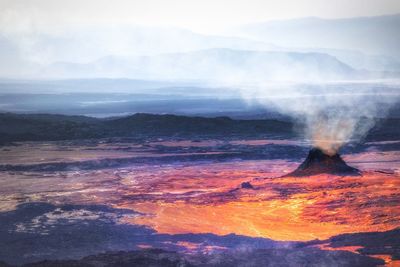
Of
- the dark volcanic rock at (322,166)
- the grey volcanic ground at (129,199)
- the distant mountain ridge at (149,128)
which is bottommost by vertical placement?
the grey volcanic ground at (129,199)

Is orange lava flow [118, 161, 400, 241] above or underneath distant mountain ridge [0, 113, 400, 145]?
underneath

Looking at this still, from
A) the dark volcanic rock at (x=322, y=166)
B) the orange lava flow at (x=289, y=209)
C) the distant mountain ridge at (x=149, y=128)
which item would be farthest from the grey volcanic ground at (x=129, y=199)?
the dark volcanic rock at (x=322, y=166)

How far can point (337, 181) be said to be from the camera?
78.0ft

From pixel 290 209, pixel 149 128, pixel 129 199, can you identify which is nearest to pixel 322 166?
pixel 290 209

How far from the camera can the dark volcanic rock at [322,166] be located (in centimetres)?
2588

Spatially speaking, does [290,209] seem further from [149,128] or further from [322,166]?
[149,128]

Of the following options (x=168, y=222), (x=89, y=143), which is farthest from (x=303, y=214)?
(x=89, y=143)

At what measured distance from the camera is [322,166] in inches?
1038

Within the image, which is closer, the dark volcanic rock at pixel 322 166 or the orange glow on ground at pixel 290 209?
the orange glow on ground at pixel 290 209

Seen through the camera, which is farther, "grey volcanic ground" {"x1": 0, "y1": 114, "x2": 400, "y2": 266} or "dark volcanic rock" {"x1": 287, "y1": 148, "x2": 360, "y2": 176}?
"dark volcanic rock" {"x1": 287, "y1": 148, "x2": 360, "y2": 176}

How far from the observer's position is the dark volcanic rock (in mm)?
25880

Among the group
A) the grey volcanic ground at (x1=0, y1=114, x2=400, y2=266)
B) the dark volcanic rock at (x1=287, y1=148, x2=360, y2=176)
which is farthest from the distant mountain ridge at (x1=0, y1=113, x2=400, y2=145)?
the dark volcanic rock at (x1=287, y1=148, x2=360, y2=176)

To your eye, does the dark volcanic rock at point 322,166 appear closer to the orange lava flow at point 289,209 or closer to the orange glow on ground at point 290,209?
the orange lava flow at point 289,209

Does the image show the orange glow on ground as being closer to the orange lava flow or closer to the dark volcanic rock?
the orange lava flow
